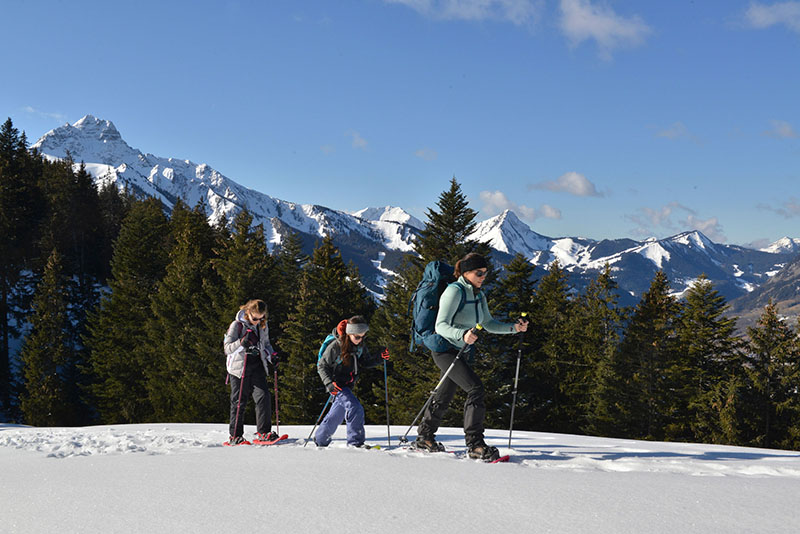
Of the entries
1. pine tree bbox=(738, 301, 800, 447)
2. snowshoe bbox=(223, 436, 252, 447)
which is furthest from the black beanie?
pine tree bbox=(738, 301, 800, 447)

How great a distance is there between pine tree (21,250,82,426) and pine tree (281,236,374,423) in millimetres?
20648

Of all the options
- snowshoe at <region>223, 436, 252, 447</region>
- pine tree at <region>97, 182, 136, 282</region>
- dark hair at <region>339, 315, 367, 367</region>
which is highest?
pine tree at <region>97, 182, 136, 282</region>

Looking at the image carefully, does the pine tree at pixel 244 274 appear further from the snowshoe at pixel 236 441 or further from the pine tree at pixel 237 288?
the snowshoe at pixel 236 441

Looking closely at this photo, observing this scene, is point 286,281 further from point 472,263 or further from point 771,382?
A: point 472,263

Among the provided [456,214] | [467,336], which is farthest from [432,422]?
[456,214]

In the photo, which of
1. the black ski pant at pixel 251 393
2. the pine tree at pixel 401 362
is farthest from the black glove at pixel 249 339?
the pine tree at pixel 401 362

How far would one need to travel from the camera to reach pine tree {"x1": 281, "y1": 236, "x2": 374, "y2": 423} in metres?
29.1

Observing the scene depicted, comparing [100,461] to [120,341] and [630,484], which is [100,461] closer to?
[630,484]

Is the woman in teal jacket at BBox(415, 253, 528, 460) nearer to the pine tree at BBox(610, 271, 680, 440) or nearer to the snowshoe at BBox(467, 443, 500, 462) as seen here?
the snowshoe at BBox(467, 443, 500, 462)

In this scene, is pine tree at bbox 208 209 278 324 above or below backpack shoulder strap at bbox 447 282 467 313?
above

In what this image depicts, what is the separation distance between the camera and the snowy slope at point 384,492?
3.83m

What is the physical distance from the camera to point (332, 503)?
4.28 m

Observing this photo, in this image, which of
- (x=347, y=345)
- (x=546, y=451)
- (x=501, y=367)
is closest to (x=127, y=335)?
(x=501, y=367)

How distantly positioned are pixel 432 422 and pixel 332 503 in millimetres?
3083
